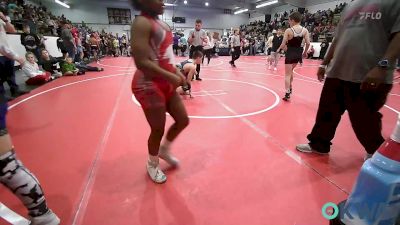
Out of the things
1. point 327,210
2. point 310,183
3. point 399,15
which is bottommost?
point 310,183

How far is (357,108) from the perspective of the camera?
2.14 m

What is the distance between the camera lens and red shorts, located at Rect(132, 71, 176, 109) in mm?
1823

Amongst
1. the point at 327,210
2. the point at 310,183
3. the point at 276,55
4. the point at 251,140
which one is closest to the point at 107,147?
the point at 251,140

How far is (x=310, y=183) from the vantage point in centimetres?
216

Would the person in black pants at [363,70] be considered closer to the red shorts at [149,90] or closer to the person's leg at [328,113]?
the person's leg at [328,113]

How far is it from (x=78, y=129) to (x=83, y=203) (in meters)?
1.74

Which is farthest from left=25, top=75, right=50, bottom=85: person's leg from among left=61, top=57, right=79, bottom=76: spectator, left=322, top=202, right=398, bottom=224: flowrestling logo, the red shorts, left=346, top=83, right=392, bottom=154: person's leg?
left=322, top=202, right=398, bottom=224: flowrestling logo

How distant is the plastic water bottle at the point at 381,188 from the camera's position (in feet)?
2.43

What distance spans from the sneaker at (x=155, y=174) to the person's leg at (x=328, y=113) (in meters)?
1.72

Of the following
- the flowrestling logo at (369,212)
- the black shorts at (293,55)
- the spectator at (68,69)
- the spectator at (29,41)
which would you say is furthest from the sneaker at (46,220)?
the spectator at (68,69)

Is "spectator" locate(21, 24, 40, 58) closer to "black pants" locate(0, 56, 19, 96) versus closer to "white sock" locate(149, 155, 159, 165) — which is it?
"black pants" locate(0, 56, 19, 96)

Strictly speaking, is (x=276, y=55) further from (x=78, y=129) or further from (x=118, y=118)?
(x=78, y=129)

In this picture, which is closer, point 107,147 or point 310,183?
point 310,183

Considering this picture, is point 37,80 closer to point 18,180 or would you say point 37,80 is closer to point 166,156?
point 166,156
